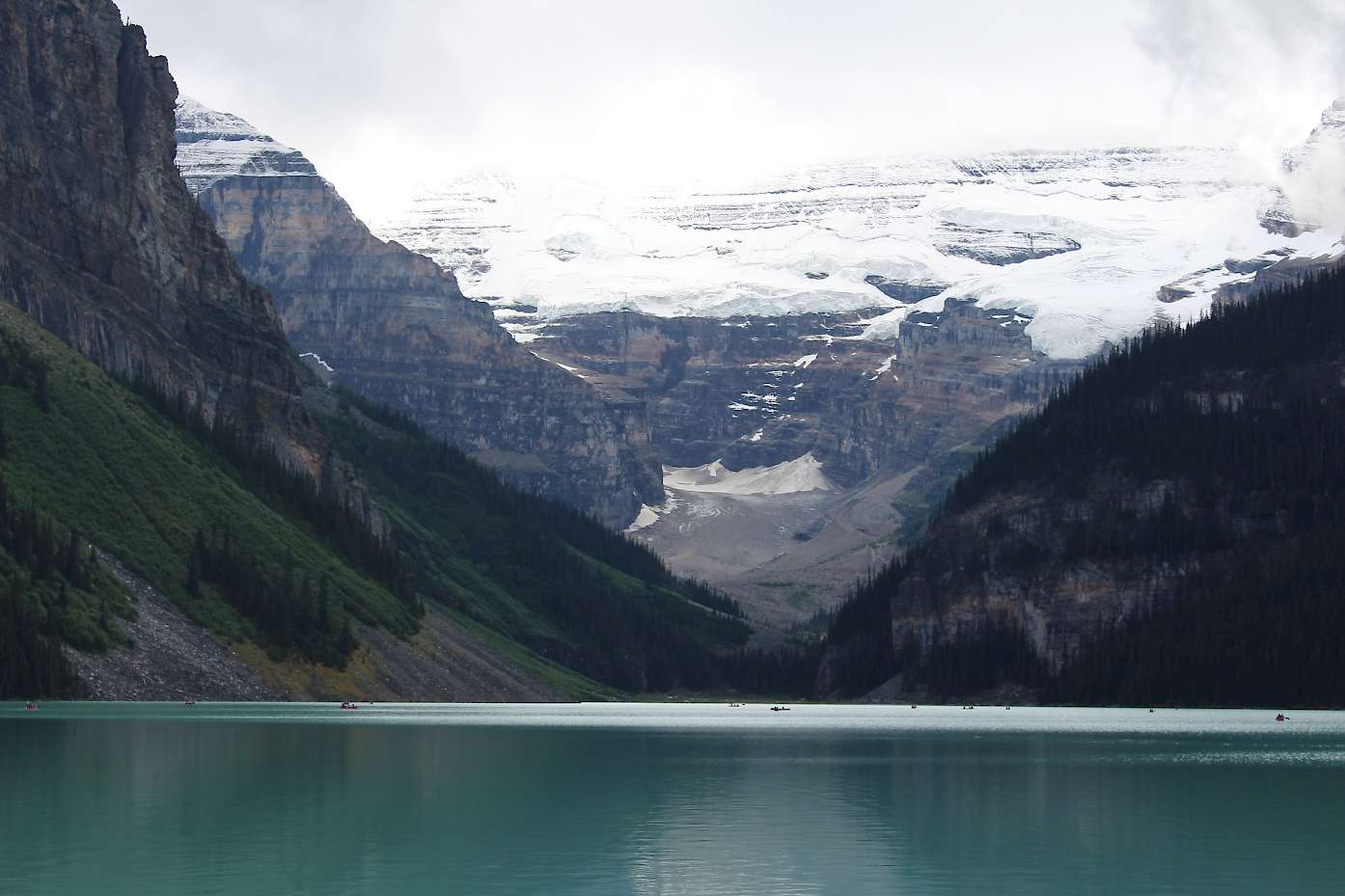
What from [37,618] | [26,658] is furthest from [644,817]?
[37,618]

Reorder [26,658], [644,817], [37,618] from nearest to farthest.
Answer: [644,817], [26,658], [37,618]

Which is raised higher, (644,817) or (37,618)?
(37,618)

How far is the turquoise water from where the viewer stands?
6975 cm

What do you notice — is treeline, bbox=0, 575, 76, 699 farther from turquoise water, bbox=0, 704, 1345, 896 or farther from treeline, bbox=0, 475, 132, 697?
turquoise water, bbox=0, 704, 1345, 896

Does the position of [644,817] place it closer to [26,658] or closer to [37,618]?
[26,658]

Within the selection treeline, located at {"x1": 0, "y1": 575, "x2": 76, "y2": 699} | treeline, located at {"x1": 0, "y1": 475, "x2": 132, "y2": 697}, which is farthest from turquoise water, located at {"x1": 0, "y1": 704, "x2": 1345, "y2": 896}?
treeline, located at {"x1": 0, "y1": 475, "x2": 132, "y2": 697}

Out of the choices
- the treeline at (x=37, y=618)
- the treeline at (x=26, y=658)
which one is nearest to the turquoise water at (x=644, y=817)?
the treeline at (x=26, y=658)

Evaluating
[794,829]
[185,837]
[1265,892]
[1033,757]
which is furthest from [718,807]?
[1033,757]

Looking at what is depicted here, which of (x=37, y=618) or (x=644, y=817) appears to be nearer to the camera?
(x=644, y=817)

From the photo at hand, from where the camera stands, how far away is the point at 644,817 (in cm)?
8944

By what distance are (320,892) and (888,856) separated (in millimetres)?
21998

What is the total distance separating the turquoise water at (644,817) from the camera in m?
69.8

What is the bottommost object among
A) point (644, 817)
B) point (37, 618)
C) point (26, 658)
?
point (644, 817)

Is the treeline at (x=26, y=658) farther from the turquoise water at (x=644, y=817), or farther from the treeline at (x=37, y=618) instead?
the turquoise water at (x=644, y=817)
